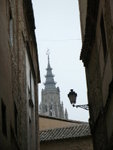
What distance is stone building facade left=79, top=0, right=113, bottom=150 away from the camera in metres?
11.8

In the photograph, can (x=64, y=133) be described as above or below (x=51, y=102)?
below

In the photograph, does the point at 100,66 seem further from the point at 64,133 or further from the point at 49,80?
the point at 49,80

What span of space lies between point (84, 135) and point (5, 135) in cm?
Answer: 1985

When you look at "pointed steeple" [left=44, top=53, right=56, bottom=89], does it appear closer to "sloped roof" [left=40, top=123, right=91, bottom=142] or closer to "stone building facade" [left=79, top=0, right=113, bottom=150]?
"sloped roof" [left=40, top=123, right=91, bottom=142]

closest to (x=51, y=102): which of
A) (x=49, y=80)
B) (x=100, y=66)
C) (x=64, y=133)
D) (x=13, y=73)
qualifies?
(x=49, y=80)

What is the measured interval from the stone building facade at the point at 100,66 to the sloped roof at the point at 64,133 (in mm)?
13387

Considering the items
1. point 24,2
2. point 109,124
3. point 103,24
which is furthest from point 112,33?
point 24,2

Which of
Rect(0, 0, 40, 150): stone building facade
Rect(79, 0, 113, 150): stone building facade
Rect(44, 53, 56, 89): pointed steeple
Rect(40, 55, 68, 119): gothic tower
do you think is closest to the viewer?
Rect(0, 0, 40, 150): stone building facade

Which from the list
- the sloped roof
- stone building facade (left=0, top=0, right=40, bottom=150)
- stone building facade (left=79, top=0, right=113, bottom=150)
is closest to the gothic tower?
the sloped roof

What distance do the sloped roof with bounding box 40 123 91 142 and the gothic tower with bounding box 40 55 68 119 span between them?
67.5 metres

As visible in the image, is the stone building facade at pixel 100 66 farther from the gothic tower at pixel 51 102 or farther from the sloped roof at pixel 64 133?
the gothic tower at pixel 51 102

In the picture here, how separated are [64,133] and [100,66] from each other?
708 inches

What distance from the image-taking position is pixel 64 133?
31.6 meters

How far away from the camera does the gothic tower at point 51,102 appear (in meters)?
106
